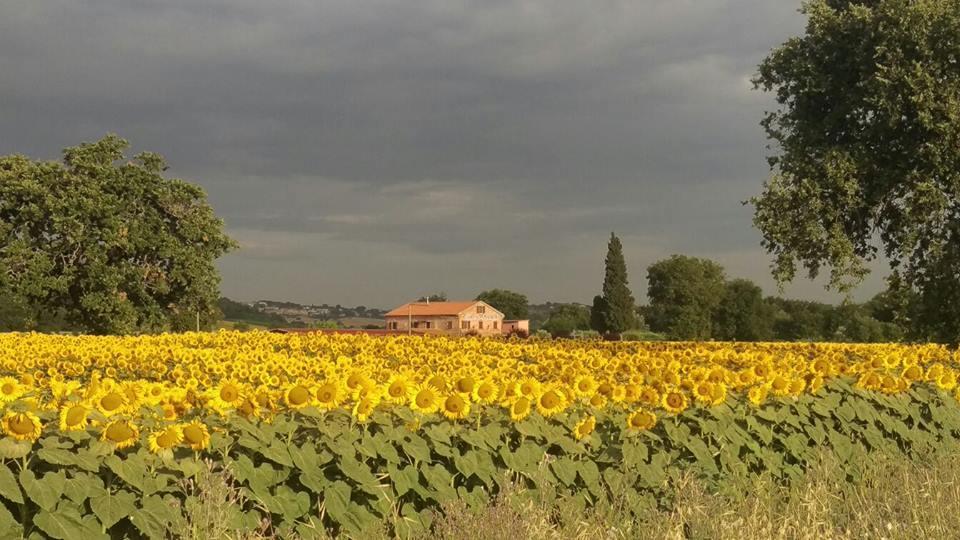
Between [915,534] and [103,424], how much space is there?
5.08 meters

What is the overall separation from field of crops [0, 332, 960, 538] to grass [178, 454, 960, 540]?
17cm

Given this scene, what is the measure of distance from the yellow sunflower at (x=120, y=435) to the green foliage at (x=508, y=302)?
493ft

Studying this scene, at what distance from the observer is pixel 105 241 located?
142 feet

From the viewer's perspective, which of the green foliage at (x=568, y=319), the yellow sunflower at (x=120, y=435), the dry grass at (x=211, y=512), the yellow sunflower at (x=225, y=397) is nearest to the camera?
the dry grass at (x=211, y=512)

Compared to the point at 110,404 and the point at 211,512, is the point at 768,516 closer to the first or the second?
the point at 211,512

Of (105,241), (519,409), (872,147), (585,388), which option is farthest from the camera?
(105,241)

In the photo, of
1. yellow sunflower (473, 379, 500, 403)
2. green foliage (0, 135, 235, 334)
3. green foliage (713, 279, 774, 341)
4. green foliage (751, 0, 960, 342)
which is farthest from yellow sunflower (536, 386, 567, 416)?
green foliage (713, 279, 774, 341)

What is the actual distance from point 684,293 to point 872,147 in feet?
277

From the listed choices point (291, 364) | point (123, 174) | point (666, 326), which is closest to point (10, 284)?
point (123, 174)

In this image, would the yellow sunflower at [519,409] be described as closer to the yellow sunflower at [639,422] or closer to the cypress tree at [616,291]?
the yellow sunflower at [639,422]

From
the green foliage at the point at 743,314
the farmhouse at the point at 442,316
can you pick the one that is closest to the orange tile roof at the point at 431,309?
the farmhouse at the point at 442,316

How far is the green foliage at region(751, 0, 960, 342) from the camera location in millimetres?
24469

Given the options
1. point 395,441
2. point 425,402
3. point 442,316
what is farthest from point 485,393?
point 442,316

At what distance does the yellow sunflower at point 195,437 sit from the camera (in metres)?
5.79
